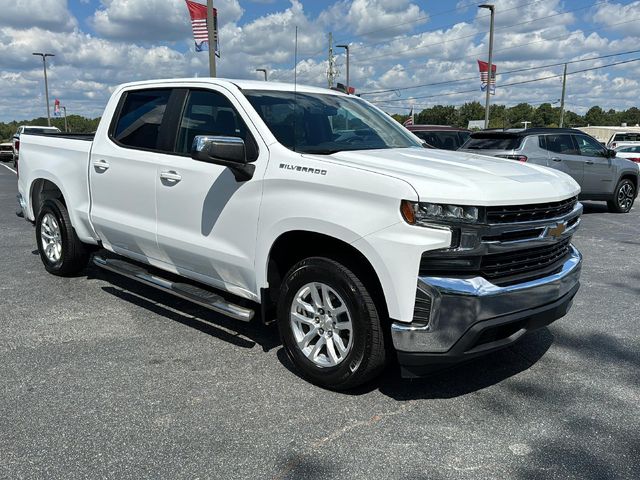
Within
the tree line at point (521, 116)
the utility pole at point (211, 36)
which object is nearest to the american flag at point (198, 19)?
the utility pole at point (211, 36)

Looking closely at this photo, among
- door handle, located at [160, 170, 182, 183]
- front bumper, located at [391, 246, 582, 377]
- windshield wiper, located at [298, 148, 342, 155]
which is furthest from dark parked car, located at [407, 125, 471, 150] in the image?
front bumper, located at [391, 246, 582, 377]

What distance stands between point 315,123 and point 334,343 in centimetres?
165

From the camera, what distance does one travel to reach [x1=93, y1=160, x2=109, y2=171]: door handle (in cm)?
517

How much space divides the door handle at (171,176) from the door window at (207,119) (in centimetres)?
19

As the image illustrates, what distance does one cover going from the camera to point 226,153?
3.73 metres

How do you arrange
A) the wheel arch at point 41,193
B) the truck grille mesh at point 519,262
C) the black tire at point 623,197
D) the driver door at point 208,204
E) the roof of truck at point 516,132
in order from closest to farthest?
1. the truck grille mesh at point 519,262
2. the driver door at point 208,204
3. the wheel arch at point 41,193
4. the roof of truck at point 516,132
5. the black tire at point 623,197

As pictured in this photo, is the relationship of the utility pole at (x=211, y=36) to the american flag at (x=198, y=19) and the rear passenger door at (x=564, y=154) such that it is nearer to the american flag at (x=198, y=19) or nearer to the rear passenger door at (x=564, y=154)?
the american flag at (x=198, y=19)

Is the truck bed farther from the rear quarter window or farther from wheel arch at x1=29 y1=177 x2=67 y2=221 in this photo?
the rear quarter window

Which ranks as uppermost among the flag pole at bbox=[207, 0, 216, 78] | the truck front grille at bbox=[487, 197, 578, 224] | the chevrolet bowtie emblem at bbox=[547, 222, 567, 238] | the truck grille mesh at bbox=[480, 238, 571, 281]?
the flag pole at bbox=[207, 0, 216, 78]

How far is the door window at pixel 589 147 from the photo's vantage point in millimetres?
11938

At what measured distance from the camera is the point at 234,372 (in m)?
3.98

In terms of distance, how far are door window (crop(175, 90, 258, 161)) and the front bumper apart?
178 centimetres

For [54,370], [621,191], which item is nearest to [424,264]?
[54,370]

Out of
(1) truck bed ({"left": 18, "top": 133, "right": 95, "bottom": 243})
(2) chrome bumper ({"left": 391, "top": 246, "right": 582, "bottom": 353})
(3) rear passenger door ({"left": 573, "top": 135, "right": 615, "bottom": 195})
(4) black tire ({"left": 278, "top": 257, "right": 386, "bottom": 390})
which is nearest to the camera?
(2) chrome bumper ({"left": 391, "top": 246, "right": 582, "bottom": 353})
